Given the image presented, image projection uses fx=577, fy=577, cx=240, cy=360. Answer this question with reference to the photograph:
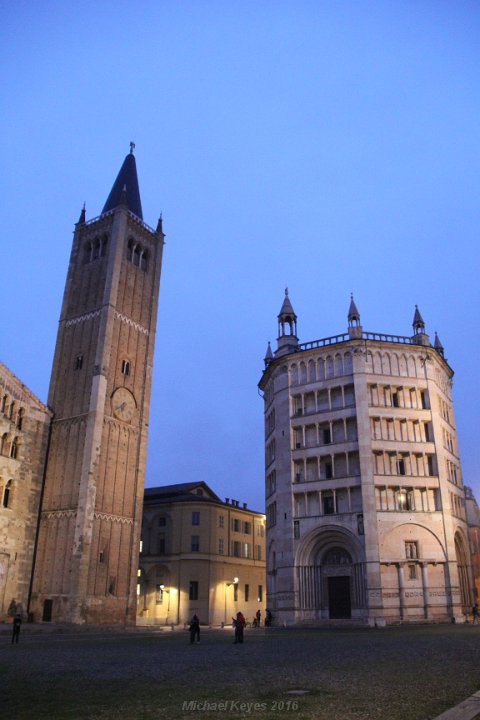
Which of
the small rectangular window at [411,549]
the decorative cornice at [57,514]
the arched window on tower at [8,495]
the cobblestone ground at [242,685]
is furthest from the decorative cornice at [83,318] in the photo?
the cobblestone ground at [242,685]

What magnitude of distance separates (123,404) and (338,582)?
23.8m

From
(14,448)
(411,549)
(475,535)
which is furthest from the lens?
(475,535)

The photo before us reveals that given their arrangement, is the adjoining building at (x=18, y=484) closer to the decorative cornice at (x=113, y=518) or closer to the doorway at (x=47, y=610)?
the doorway at (x=47, y=610)

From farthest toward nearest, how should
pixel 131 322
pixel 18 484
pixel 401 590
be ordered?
pixel 131 322 < pixel 401 590 < pixel 18 484

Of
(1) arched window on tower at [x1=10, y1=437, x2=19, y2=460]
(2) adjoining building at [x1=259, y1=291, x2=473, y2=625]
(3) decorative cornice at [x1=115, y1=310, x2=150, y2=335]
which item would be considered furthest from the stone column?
(1) arched window on tower at [x1=10, y1=437, x2=19, y2=460]

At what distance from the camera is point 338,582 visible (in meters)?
48.1

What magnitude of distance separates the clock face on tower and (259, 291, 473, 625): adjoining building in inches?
543

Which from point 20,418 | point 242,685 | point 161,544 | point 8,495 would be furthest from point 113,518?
point 242,685

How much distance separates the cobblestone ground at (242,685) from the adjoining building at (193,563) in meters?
45.6

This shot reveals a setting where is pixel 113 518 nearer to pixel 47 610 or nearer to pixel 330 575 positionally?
pixel 47 610

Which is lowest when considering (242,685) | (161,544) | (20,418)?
(242,685)

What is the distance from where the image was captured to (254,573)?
71250 millimetres

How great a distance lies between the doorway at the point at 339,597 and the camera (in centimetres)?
4703

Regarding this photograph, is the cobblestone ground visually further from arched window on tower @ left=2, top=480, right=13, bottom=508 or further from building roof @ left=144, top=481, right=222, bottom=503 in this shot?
building roof @ left=144, top=481, right=222, bottom=503
